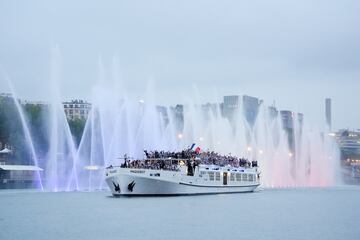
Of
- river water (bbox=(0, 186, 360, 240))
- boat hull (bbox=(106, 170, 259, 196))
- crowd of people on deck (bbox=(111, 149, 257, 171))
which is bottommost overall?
river water (bbox=(0, 186, 360, 240))

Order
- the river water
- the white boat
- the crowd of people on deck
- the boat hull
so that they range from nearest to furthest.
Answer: the river water, the white boat, the boat hull, the crowd of people on deck

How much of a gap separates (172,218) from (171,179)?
2255 centimetres

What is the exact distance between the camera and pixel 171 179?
286ft

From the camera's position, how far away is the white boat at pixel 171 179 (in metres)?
85.0

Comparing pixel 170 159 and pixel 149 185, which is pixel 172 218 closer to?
pixel 149 185

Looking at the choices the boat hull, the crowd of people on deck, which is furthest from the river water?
the crowd of people on deck

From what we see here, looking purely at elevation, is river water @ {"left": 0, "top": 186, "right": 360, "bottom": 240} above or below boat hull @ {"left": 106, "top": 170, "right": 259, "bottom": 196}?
below

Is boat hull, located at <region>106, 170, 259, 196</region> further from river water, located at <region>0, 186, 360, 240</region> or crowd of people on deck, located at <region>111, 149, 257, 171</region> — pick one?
river water, located at <region>0, 186, 360, 240</region>

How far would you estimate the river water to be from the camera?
55062 millimetres

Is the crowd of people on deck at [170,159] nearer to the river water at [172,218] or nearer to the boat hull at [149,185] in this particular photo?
the boat hull at [149,185]

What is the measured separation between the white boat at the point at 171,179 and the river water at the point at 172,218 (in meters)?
1.62

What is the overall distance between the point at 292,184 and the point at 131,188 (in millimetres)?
54130

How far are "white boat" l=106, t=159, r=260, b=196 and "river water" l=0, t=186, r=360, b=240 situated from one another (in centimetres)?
162

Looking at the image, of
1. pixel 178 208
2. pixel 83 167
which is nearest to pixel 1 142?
pixel 83 167
